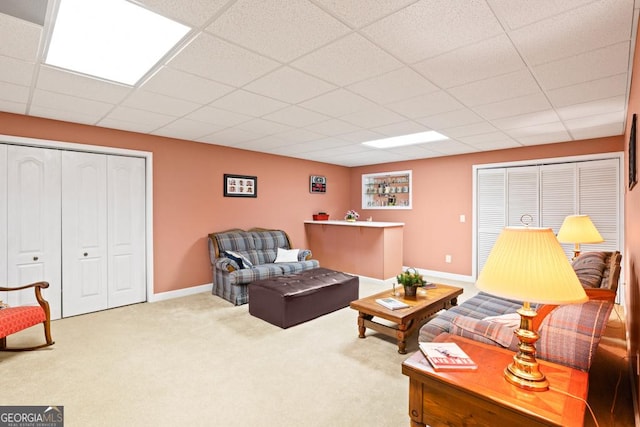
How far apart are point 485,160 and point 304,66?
14.6 feet

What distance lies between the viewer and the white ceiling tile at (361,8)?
1.61 m

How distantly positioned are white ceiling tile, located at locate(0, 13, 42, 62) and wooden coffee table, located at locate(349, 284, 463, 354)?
316cm

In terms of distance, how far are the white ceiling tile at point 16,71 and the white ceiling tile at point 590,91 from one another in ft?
13.8

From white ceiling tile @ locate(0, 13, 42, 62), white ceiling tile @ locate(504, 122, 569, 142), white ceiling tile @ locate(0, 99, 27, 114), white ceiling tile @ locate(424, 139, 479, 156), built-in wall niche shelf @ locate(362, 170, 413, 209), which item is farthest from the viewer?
built-in wall niche shelf @ locate(362, 170, 413, 209)

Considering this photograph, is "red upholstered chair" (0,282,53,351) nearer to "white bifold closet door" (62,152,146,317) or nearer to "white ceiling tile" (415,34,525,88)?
"white bifold closet door" (62,152,146,317)

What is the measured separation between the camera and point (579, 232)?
134 inches

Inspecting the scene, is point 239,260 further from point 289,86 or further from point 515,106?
point 515,106

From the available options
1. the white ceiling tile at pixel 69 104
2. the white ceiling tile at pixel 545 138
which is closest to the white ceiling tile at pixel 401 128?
the white ceiling tile at pixel 545 138

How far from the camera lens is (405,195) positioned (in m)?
6.92

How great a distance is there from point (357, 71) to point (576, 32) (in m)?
1.34

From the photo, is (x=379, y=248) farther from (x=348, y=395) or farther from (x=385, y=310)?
(x=348, y=395)

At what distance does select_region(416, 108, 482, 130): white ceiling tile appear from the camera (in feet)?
11.2

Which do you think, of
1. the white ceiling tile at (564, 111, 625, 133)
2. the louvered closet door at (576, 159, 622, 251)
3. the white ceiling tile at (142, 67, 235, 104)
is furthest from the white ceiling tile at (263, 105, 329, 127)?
the louvered closet door at (576, 159, 622, 251)

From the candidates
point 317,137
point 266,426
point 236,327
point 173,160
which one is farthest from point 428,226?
point 266,426
